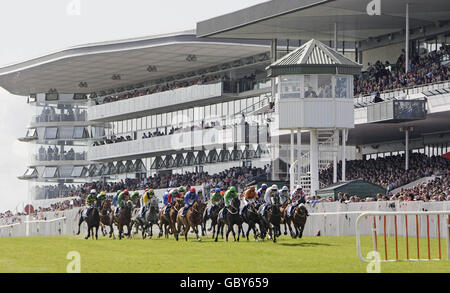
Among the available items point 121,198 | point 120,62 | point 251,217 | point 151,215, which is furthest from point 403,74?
point 120,62

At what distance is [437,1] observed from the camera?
147ft

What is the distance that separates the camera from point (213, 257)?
21578 millimetres

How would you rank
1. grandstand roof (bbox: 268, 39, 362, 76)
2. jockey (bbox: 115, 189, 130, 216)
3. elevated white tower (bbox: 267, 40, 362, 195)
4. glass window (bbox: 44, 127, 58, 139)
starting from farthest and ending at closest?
glass window (bbox: 44, 127, 58, 139), elevated white tower (bbox: 267, 40, 362, 195), grandstand roof (bbox: 268, 39, 362, 76), jockey (bbox: 115, 189, 130, 216)

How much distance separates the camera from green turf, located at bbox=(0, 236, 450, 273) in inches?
726

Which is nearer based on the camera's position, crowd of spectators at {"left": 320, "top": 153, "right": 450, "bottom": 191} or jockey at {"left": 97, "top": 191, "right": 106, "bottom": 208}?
jockey at {"left": 97, "top": 191, "right": 106, "bottom": 208}

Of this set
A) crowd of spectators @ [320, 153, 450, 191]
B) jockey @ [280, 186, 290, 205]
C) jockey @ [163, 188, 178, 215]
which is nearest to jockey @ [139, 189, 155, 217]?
jockey @ [163, 188, 178, 215]

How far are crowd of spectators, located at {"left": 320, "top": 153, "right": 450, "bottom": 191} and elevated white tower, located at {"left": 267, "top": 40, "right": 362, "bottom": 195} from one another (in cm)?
368

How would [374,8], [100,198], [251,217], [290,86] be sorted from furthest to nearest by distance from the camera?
[374,8] < [290,86] < [100,198] < [251,217]

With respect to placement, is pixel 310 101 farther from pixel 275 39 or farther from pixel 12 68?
pixel 12 68

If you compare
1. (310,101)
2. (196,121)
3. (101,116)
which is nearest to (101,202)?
(310,101)

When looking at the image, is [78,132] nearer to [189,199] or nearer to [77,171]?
[77,171]

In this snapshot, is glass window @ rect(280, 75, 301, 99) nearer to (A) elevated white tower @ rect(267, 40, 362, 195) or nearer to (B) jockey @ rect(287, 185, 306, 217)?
(A) elevated white tower @ rect(267, 40, 362, 195)

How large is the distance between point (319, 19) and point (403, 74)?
5902 mm
